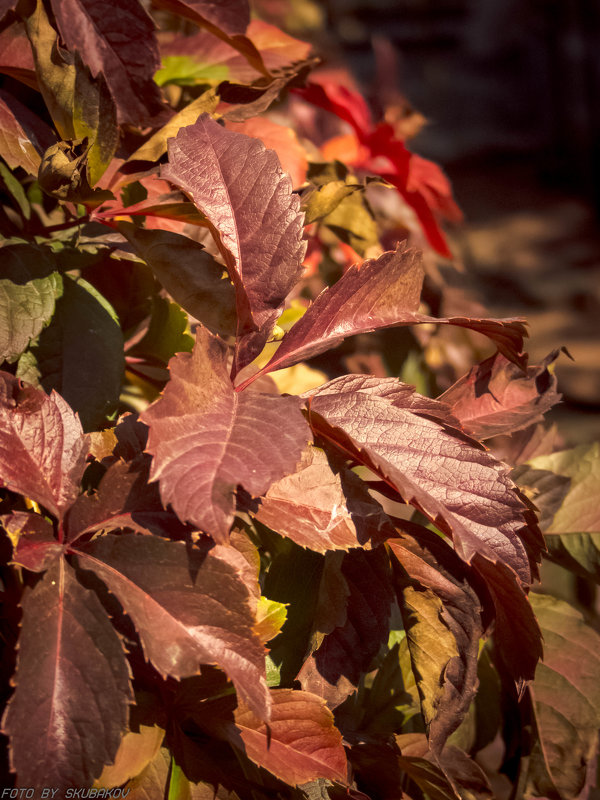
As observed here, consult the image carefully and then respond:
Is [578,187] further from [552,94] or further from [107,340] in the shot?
[107,340]

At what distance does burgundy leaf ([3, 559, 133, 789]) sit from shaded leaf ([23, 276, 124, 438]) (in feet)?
0.48

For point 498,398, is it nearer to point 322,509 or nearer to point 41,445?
point 322,509

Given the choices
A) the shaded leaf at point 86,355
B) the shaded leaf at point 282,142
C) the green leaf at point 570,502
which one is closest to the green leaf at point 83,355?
the shaded leaf at point 86,355

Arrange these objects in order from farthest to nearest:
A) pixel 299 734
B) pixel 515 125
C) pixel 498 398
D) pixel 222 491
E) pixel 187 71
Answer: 1. pixel 515 125
2. pixel 187 71
3. pixel 498 398
4. pixel 299 734
5. pixel 222 491

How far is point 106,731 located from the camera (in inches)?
14.2

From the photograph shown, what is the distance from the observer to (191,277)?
18.5 inches

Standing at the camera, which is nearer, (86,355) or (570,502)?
(86,355)

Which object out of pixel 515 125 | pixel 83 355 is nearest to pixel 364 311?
pixel 83 355

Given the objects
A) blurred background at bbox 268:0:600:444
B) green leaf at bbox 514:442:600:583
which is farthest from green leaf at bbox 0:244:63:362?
blurred background at bbox 268:0:600:444

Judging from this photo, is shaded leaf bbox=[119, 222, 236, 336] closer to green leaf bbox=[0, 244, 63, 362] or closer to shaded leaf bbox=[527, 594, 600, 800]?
green leaf bbox=[0, 244, 63, 362]

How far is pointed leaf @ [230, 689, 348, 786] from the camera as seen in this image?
44 cm

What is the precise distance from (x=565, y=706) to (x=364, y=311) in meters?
0.38

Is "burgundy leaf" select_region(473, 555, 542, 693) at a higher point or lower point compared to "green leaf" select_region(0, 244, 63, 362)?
lower

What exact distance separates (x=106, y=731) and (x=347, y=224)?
0.55m
